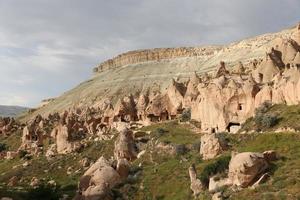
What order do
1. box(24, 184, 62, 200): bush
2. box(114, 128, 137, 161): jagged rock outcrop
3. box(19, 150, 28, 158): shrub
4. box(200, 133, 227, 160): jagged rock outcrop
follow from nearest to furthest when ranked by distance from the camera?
box(24, 184, 62, 200): bush → box(200, 133, 227, 160): jagged rock outcrop → box(114, 128, 137, 161): jagged rock outcrop → box(19, 150, 28, 158): shrub

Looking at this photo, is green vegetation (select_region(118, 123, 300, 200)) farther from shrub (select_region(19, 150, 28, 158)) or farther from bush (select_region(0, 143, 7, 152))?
bush (select_region(0, 143, 7, 152))

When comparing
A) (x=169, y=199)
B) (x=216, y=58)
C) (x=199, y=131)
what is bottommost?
(x=169, y=199)

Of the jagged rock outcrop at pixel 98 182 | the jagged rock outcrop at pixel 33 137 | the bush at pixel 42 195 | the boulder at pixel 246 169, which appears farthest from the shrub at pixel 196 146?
the jagged rock outcrop at pixel 33 137

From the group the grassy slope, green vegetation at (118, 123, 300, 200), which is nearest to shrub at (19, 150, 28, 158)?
the grassy slope

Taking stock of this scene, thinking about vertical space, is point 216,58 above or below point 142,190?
above

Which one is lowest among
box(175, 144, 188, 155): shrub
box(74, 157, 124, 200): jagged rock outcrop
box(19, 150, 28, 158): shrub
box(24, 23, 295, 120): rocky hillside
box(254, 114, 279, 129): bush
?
box(74, 157, 124, 200): jagged rock outcrop

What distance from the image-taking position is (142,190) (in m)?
50.8

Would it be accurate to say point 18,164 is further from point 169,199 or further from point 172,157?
point 169,199

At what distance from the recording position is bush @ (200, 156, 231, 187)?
44141mm

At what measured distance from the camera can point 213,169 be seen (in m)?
44.8

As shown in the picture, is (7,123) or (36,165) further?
(7,123)

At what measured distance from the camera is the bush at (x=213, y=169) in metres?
44.1

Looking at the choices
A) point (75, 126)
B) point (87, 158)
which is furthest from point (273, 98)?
Result: point (75, 126)

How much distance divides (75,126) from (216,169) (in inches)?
2043
